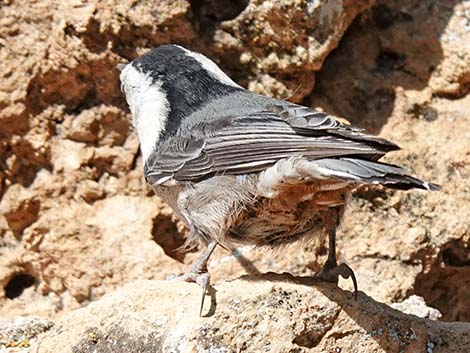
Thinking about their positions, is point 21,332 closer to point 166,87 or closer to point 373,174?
point 166,87

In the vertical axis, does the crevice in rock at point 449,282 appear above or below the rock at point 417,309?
below

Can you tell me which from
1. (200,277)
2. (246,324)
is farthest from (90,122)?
(246,324)

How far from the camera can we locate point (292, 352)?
385 cm

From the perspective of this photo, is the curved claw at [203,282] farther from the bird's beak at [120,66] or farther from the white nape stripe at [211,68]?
the bird's beak at [120,66]

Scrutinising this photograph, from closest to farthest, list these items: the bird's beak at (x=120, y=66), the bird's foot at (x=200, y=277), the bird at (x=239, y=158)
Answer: the bird at (x=239, y=158)
the bird's foot at (x=200, y=277)
the bird's beak at (x=120, y=66)

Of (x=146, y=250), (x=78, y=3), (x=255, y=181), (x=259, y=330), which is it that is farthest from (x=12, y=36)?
(x=259, y=330)

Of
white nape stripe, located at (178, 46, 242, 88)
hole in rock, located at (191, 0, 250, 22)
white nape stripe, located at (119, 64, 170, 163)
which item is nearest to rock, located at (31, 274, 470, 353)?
white nape stripe, located at (119, 64, 170, 163)

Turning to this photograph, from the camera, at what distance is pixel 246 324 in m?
3.88

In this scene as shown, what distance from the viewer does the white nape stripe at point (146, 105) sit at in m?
4.97

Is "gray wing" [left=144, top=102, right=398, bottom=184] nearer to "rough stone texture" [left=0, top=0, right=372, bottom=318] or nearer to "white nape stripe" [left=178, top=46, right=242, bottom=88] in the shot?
"white nape stripe" [left=178, top=46, right=242, bottom=88]

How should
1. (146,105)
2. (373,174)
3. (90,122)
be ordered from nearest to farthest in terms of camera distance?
(373,174), (146,105), (90,122)

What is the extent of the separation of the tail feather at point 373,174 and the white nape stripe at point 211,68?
1.36 metres

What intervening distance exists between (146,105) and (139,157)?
0.60 m

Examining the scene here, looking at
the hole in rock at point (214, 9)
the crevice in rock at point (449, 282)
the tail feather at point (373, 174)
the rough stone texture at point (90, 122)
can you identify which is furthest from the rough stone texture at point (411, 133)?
the tail feather at point (373, 174)
